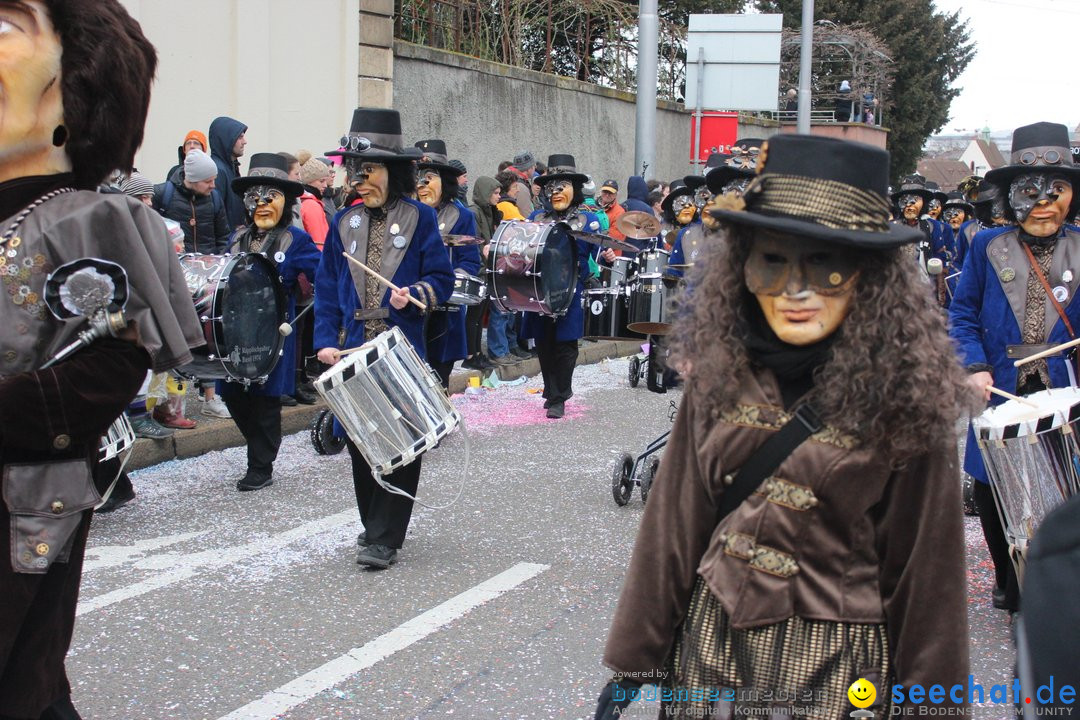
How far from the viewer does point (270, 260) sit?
7.41m

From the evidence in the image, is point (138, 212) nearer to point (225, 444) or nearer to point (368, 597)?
point (368, 597)

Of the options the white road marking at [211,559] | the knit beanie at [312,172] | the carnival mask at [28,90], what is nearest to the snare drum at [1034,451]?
the carnival mask at [28,90]

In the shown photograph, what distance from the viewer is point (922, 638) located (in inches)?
95.9

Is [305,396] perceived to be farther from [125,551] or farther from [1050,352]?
[1050,352]

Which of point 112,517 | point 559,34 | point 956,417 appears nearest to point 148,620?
point 112,517

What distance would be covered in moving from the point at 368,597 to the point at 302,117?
9123 millimetres

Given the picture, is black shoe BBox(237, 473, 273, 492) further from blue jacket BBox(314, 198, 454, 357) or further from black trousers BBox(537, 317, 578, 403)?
black trousers BBox(537, 317, 578, 403)

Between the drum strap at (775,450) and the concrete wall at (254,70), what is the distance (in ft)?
33.5

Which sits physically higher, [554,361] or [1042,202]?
[1042,202]

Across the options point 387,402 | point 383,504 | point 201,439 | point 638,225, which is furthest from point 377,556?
point 638,225

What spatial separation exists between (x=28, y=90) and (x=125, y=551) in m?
3.70

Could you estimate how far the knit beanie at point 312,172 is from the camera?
1071 centimetres

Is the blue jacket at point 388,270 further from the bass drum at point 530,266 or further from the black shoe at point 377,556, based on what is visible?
the bass drum at point 530,266

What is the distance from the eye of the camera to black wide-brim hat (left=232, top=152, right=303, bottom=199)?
25.2 feet
